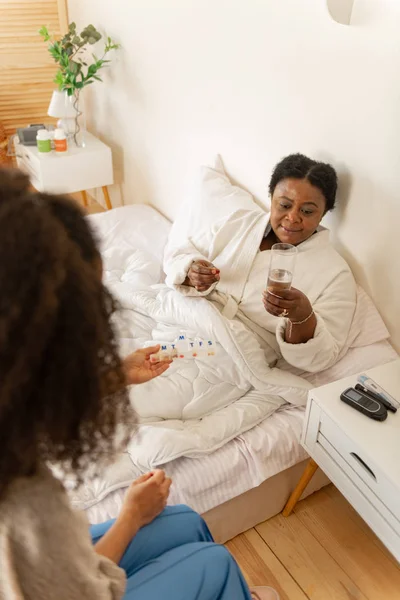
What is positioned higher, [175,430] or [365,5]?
[365,5]

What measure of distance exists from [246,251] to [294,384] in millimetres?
445

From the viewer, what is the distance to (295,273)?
60.2 inches

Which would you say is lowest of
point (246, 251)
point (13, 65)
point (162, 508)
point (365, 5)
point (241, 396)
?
point (241, 396)

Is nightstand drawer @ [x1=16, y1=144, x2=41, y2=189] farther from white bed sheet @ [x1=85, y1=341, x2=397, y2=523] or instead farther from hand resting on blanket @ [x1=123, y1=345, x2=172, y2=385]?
white bed sheet @ [x1=85, y1=341, x2=397, y2=523]

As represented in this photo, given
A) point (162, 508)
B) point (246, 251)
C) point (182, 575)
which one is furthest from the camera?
point (246, 251)

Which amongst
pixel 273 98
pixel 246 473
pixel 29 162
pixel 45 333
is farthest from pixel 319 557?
pixel 29 162

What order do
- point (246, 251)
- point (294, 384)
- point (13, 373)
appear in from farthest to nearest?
1. point (246, 251)
2. point (294, 384)
3. point (13, 373)

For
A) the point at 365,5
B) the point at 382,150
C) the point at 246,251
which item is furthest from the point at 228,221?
the point at 365,5

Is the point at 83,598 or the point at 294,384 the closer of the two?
the point at 83,598

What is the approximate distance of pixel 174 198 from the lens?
8.05ft

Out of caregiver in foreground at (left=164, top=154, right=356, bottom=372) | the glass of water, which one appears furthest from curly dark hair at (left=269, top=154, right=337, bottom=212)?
the glass of water

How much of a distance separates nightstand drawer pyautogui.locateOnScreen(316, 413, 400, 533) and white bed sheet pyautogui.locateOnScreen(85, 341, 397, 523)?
0.50 feet

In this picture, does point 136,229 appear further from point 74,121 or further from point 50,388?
point 50,388

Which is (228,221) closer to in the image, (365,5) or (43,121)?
(365,5)
